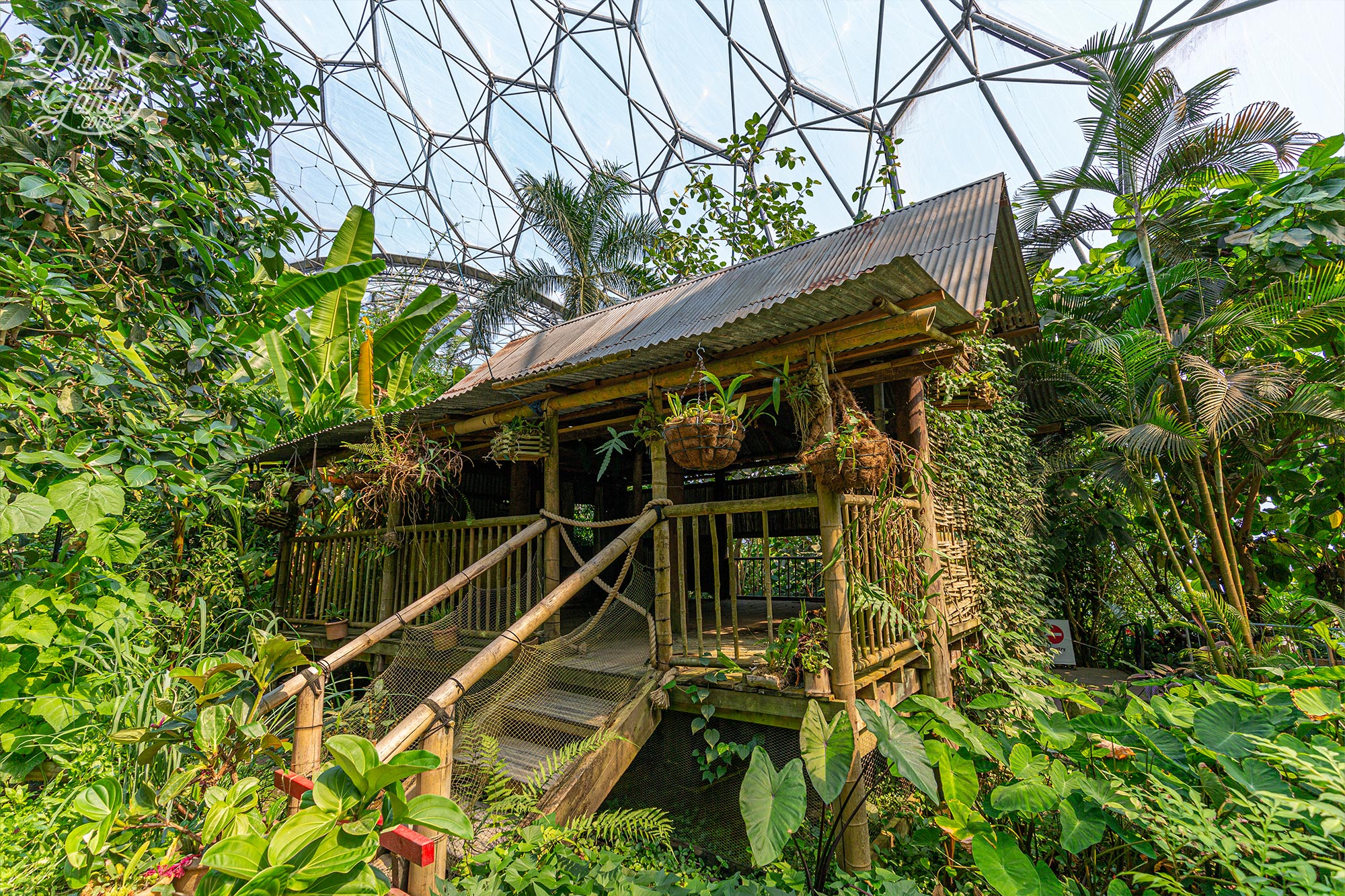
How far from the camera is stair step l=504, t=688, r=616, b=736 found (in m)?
4.05

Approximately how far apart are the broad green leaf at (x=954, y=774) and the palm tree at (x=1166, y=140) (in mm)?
4705

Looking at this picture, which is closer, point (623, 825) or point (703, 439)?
point (623, 825)

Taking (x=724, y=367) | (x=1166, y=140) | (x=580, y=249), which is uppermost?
→ (x=580, y=249)

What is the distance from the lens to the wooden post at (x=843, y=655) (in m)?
3.78

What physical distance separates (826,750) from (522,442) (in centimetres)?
385

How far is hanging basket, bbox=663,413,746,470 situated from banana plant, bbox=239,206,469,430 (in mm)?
3378

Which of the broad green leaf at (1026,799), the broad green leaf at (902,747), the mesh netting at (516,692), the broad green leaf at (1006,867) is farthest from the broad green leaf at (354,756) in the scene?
the broad green leaf at (1026,799)

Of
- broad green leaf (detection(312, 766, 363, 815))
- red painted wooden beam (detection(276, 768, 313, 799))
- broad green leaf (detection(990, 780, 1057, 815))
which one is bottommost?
broad green leaf (detection(990, 780, 1057, 815))

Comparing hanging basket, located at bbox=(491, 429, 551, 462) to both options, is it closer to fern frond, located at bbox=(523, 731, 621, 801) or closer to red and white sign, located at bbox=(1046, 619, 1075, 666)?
fern frond, located at bbox=(523, 731, 621, 801)

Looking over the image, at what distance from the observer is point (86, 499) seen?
3.20 m

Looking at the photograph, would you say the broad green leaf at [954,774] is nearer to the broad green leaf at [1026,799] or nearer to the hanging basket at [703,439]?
the broad green leaf at [1026,799]

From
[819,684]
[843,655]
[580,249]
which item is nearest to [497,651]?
[819,684]

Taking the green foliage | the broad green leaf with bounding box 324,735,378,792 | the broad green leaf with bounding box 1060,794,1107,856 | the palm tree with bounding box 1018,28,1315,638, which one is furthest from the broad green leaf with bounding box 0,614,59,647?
the green foliage

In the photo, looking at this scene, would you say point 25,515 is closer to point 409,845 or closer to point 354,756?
point 354,756
